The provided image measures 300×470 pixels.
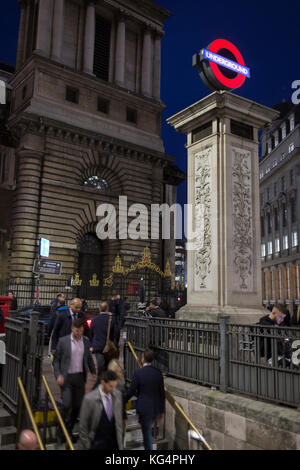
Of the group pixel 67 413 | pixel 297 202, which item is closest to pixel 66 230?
pixel 67 413

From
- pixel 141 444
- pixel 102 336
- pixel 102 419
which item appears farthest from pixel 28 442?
pixel 102 336

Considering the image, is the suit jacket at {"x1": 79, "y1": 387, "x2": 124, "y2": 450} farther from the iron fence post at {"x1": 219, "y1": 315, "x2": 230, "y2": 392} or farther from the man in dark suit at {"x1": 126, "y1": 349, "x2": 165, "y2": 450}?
the iron fence post at {"x1": 219, "y1": 315, "x2": 230, "y2": 392}

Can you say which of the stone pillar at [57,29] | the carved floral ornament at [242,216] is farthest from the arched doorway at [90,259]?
the carved floral ornament at [242,216]

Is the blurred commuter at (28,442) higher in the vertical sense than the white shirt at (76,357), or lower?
lower

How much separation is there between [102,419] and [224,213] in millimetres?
6375

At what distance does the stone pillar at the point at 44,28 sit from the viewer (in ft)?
111

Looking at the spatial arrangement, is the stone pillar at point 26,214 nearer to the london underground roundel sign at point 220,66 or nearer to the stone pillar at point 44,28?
the stone pillar at point 44,28

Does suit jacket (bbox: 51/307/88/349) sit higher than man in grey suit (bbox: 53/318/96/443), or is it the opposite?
suit jacket (bbox: 51/307/88/349)

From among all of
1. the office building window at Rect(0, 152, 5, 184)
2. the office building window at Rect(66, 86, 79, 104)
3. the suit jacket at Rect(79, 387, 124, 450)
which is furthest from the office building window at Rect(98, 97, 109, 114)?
the suit jacket at Rect(79, 387, 124, 450)

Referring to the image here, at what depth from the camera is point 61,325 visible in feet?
28.9

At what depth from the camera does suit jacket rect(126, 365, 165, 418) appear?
20.9ft

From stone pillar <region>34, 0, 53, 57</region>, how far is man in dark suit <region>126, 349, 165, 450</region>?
33.0 metres

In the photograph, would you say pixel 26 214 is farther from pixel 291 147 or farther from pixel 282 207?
pixel 282 207

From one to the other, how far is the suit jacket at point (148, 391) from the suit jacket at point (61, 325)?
279cm
